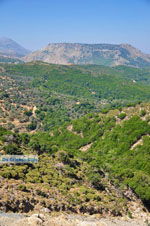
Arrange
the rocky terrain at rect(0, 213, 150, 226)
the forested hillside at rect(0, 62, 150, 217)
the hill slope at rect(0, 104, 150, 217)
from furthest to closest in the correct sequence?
the forested hillside at rect(0, 62, 150, 217) → the hill slope at rect(0, 104, 150, 217) → the rocky terrain at rect(0, 213, 150, 226)

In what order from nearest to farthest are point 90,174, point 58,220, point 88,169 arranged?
point 58,220 < point 90,174 < point 88,169

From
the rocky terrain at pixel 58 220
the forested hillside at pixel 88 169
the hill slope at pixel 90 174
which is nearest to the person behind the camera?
the rocky terrain at pixel 58 220

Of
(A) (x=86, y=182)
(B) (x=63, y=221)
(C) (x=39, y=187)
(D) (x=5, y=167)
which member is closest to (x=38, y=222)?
(B) (x=63, y=221)

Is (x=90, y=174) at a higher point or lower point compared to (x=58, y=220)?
lower

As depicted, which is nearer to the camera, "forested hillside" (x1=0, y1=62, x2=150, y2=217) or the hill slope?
the hill slope

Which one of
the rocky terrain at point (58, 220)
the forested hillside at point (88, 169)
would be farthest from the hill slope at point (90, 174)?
the rocky terrain at point (58, 220)

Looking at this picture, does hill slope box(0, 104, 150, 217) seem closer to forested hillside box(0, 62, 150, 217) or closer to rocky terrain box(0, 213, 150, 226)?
forested hillside box(0, 62, 150, 217)

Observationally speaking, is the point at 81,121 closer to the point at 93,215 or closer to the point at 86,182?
the point at 86,182

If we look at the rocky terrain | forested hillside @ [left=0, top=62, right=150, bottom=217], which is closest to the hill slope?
forested hillside @ [left=0, top=62, right=150, bottom=217]

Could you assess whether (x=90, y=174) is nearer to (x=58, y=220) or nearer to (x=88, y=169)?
(x=88, y=169)

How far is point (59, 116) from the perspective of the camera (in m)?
116

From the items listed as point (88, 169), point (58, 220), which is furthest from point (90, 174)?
point (58, 220)

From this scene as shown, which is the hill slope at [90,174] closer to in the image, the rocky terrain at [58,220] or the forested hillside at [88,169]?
the forested hillside at [88,169]

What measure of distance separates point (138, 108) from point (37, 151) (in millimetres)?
37317
